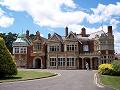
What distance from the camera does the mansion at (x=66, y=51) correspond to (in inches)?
2589

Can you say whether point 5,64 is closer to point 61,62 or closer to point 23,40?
point 61,62

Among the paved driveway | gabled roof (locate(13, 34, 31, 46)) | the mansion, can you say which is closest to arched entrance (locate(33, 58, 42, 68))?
the mansion

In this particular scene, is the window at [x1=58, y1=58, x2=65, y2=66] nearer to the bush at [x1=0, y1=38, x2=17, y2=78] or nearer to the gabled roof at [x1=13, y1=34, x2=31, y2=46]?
the gabled roof at [x1=13, y1=34, x2=31, y2=46]

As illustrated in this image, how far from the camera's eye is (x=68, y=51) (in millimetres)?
66625

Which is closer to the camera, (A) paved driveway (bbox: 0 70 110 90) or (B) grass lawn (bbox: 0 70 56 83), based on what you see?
(A) paved driveway (bbox: 0 70 110 90)

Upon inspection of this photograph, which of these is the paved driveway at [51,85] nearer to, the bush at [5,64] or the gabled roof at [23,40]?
the bush at [5,64]

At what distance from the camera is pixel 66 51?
6669 centimetres

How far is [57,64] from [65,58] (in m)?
2.36

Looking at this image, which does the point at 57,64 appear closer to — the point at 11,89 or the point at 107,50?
the point at 107,50

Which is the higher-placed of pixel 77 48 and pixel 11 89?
pixel 77 48

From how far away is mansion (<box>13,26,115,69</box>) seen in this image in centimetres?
6575

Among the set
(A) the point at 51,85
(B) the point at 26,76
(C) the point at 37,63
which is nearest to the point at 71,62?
(C) the point at 37,63

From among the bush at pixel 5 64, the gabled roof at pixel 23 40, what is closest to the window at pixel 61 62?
the gabled roof at pixel 23 40

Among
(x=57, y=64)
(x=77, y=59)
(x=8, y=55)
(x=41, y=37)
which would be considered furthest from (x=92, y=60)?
(x=8, y=55)
